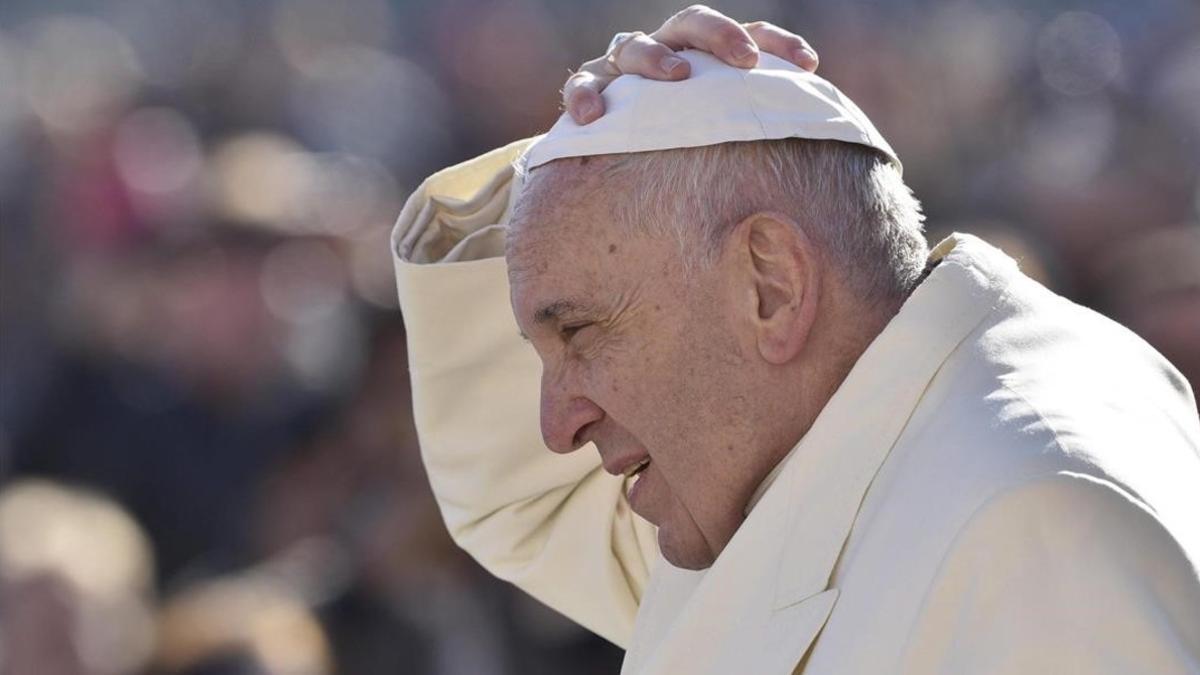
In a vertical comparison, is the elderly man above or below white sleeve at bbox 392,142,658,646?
above

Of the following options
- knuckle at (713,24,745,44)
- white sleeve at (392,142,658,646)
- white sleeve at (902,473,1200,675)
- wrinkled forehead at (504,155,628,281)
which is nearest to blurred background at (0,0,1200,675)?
white sleeve at (392,142,658,646)

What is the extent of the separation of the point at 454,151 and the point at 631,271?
4.39 m

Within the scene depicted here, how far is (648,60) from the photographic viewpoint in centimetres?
212

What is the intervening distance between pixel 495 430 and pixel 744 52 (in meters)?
0.78

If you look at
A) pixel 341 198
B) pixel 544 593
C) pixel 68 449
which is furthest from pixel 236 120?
pixel 544 593

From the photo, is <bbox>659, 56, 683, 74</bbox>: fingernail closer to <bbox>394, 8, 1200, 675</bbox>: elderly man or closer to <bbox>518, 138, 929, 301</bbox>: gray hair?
<bbox>394, 8, 1200, 675</bbox>: elderly man

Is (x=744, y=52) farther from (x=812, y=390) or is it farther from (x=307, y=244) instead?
(x=307, y=244)

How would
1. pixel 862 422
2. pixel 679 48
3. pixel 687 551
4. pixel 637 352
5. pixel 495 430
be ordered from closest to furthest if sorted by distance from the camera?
pixel 862 422, pixel 637 352, pixel 687 551, pixel 679 48, pixel 495 430

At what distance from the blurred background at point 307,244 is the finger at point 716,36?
200cm

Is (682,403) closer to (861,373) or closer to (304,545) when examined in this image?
(861,373)

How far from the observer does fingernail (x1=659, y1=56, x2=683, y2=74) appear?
209cm

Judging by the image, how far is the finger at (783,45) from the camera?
2189mm

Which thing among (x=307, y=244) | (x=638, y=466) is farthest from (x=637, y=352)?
(x=307, y=244)

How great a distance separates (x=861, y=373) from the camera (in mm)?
1860
